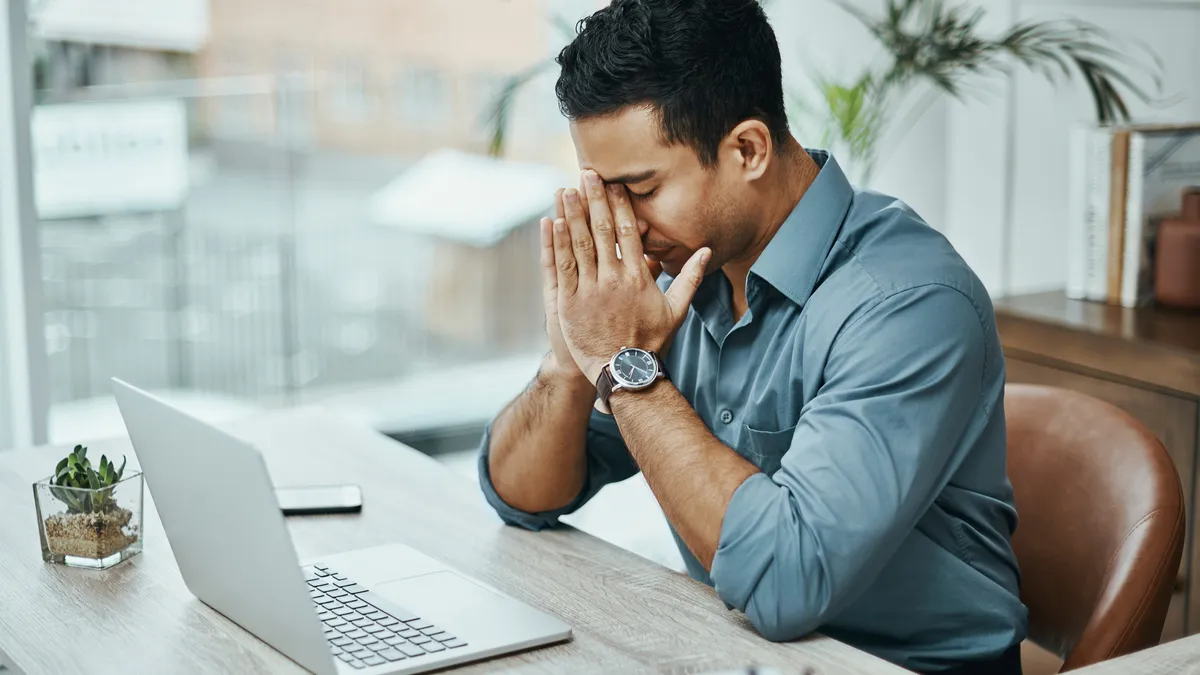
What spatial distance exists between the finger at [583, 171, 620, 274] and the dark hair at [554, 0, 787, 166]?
8 centimetres

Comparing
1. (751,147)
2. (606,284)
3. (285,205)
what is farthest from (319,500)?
(285,205)

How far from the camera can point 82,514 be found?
1.36 m

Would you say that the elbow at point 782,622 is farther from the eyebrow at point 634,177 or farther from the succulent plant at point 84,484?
the succulent plant at point 84,484

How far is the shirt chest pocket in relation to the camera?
146 cm

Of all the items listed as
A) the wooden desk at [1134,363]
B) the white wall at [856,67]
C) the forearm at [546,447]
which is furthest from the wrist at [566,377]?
the white wall at [856,67]

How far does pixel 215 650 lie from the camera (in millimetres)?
1162

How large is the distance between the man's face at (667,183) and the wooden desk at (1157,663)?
63 centimetres

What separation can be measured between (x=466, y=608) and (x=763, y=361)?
1.52 feet

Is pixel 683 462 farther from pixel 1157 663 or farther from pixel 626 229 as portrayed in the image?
pixel 1157 663

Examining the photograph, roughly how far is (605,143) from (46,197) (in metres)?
1.77

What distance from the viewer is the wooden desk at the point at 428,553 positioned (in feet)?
3.75

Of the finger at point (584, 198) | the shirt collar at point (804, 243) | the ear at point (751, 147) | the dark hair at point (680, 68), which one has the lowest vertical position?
the shirt collar at point (804, 243)

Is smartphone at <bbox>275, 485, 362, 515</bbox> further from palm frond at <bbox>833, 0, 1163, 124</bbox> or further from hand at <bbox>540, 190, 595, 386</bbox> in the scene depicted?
palm frond at <bbox>833, 0, 1163, 124</bbox>

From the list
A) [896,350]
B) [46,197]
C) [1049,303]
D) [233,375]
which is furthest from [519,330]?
[896,350]
